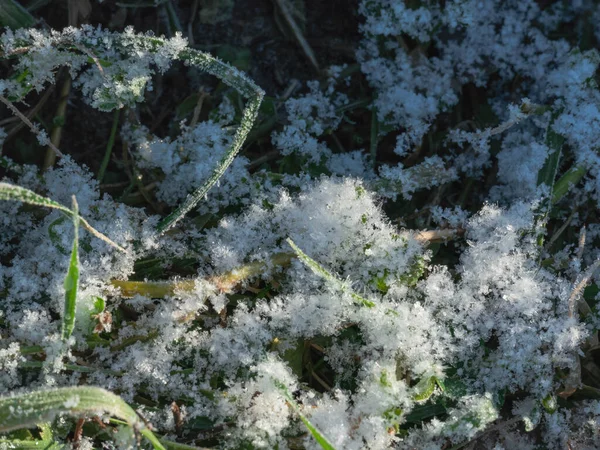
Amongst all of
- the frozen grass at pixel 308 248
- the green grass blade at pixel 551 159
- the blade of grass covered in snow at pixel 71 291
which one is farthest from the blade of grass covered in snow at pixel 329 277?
the green grass blade at pixel 551 159

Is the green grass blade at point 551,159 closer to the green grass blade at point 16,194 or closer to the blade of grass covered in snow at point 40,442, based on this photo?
the green grass blade at point 16,194

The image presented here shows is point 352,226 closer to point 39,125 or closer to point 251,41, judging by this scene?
point 251,41

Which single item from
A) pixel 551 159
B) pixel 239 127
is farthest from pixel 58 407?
pixel 551 159

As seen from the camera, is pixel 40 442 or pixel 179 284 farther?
pixel 179 284

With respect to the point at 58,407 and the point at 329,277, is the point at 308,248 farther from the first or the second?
the point at 58,407

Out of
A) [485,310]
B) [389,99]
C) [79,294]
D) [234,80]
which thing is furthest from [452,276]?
[79,294]
